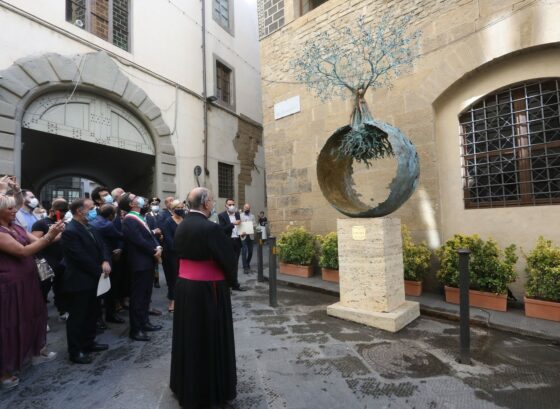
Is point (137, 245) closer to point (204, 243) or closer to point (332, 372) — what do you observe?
point (204, 243)

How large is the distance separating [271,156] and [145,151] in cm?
413

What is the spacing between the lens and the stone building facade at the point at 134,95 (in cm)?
720

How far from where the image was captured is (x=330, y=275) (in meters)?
6.70

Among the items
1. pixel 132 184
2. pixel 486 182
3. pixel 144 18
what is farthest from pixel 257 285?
pixel 144 18

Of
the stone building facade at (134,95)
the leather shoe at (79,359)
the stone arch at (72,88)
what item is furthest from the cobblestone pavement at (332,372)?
the stone building facade at (134,95)

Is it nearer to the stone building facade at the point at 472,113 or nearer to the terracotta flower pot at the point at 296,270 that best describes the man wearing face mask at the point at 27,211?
the terracotta flower pot at the point at 296,270

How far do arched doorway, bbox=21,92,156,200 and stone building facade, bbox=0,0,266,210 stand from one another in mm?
28

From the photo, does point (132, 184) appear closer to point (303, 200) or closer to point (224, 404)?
point (303, 200)

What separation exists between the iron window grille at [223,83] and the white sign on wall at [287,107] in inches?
208

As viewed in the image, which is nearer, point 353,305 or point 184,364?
point 184,364

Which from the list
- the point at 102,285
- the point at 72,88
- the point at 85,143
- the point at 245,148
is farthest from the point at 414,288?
the point at 245,148

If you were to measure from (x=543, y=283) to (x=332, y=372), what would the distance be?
309 cm

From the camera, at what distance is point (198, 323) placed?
2.50 metres

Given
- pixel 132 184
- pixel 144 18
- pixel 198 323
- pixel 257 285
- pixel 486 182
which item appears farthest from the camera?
pixel 132 184
